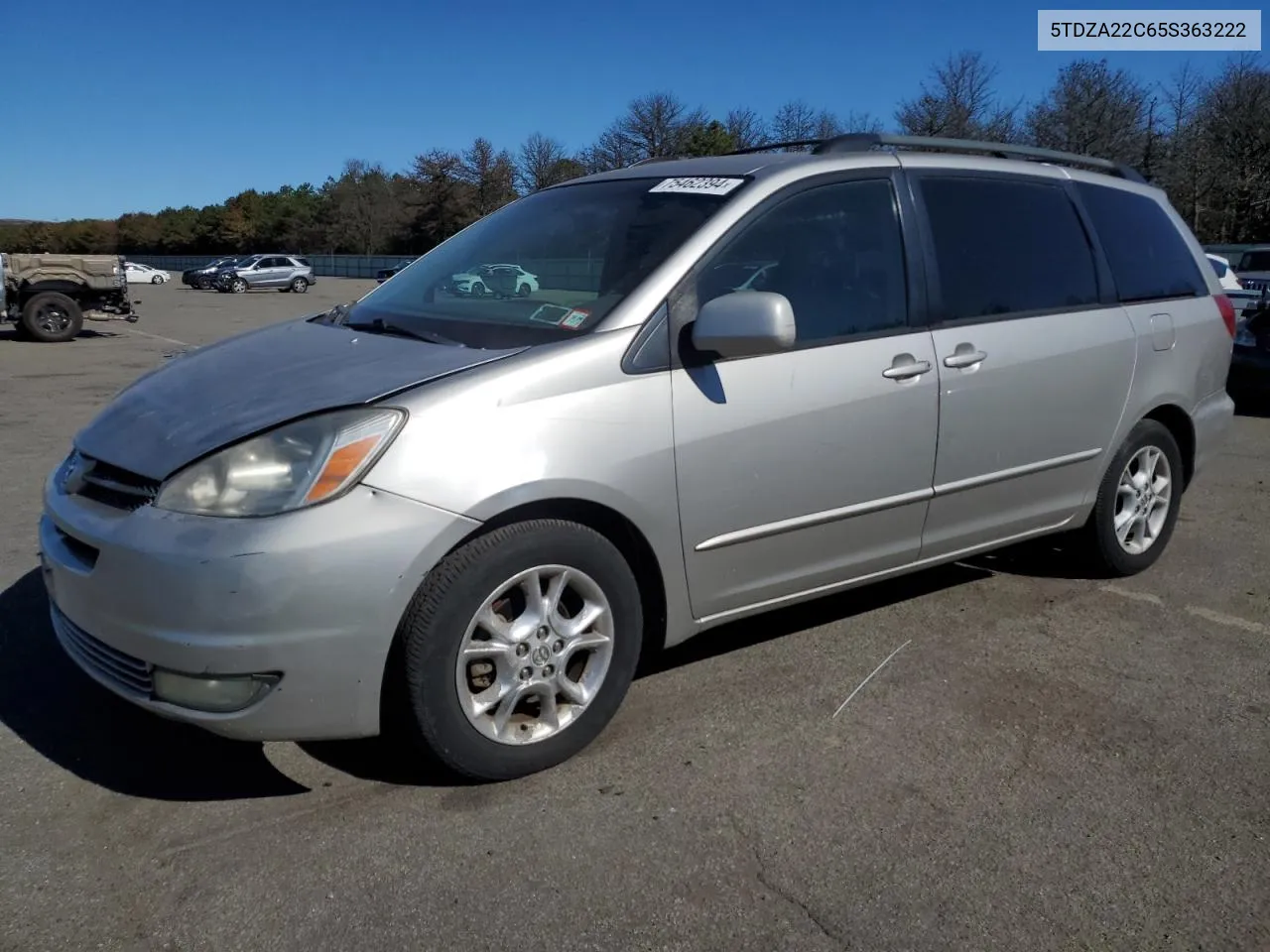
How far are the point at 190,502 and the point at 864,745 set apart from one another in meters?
2.03

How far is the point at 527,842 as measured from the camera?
2732 millimetres

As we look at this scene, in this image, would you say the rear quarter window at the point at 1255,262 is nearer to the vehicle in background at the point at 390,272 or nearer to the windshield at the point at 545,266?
the vehicle in background at the point at 390,272

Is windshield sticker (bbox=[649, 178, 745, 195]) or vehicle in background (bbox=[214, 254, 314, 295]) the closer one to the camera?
windshield sticker (bbox=[649, 178, 745, 195])

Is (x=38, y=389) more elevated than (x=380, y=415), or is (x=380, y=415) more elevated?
(x=380, y=415)

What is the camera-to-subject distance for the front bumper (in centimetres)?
258

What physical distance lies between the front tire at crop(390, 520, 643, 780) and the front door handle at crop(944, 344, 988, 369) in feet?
4.82

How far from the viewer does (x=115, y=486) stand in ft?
9.52

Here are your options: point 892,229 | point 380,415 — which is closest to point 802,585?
point 892,229

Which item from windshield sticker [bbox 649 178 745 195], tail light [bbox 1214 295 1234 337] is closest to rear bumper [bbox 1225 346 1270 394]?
tail light [bbox 1214 295 1234 337]

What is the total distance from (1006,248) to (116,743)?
355cm

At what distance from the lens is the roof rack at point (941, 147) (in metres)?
3.93

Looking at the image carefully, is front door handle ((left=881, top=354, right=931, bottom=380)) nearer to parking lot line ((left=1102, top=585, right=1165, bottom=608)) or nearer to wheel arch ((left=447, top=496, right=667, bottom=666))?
wheel arch ((left=447, top=496, right=667, bottom=666))

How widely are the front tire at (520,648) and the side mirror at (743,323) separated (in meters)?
0.67

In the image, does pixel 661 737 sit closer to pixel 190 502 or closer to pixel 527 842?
pixel 527 842
